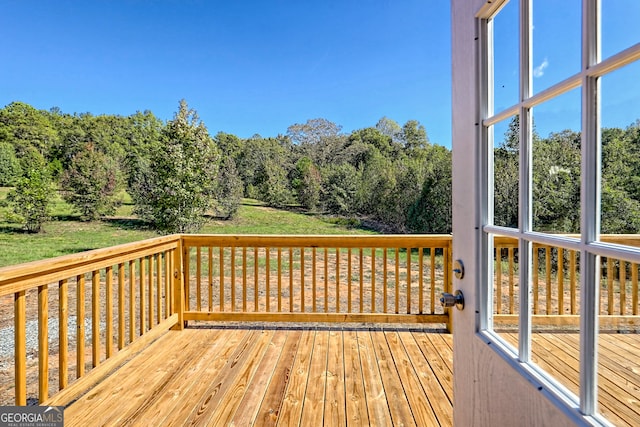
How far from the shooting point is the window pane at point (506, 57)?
68 centimetres

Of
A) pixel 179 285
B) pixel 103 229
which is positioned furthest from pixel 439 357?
pixel 103 229

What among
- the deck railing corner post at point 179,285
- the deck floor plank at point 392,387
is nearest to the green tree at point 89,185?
the deck railing corner post at point 179,285

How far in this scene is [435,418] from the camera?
1597 millimetres

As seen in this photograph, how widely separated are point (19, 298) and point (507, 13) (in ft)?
7.03

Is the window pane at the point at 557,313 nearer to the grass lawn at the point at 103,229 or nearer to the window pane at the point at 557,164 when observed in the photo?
the window pane at the point at 557,164

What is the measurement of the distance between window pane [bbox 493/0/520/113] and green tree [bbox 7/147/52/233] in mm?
13627

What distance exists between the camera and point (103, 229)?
12.0 metres

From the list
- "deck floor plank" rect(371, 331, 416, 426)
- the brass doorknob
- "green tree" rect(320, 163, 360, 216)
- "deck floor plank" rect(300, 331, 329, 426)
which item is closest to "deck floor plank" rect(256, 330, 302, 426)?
"deck floor plank" rect(300, 331, 329, 426)

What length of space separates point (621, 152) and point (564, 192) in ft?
0.39

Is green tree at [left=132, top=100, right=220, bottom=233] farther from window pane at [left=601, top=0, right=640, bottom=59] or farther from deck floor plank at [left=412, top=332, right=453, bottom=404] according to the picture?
window pane at [left=601, top=0, right=640, bottom=59]

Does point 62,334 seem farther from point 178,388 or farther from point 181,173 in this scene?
point 181,173

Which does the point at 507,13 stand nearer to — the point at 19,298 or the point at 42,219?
the point at 19,298

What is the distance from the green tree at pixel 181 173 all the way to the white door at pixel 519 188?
8211 millimetres

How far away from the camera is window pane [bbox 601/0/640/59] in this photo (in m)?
0.41
